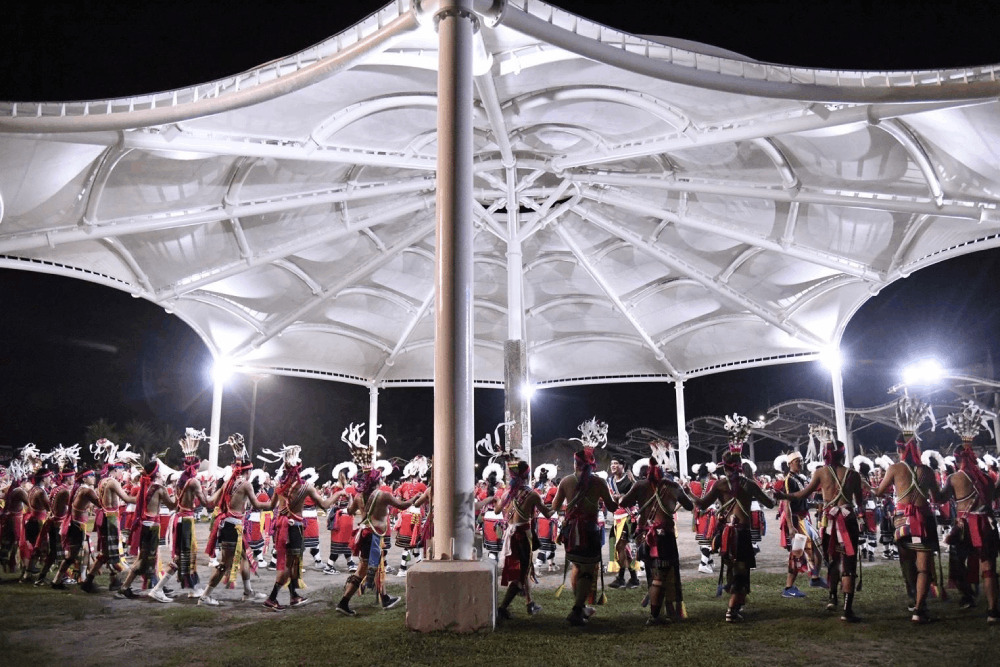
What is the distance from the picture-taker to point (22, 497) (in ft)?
48.6

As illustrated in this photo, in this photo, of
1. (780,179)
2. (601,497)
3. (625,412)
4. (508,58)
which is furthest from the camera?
(625,412)

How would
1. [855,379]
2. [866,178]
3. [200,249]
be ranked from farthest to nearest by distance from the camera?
[855,379]
[200,249]
[866,178]

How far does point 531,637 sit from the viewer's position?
326 inches

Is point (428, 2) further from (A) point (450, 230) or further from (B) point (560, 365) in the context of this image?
(B) point (560, 365)

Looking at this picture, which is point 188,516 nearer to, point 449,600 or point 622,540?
point 449,600

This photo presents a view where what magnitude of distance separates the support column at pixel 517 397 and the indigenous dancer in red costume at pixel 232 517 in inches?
359

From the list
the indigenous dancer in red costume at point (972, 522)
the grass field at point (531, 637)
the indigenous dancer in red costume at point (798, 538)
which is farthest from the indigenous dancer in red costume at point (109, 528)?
the indigenous dancer in red costume at point (972, 522)

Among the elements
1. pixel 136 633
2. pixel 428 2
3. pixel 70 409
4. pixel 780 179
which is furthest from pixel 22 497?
pixel 70 409

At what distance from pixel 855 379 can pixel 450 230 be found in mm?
48332

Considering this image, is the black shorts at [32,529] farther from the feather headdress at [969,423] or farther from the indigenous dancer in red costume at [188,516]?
the feather headdress at [969,423]

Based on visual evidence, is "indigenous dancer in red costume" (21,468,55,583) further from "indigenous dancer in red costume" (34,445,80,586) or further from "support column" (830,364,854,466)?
"support column" (830,364,854,466)

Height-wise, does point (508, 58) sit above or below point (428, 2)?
above

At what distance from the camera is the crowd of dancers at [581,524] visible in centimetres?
939

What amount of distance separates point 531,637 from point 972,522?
5.84 meters
